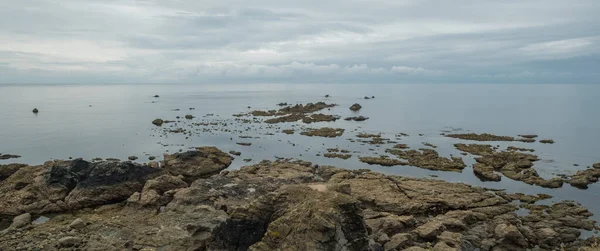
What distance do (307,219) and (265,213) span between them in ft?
12.3

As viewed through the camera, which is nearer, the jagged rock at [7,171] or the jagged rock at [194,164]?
the jagged rock at [7,171]

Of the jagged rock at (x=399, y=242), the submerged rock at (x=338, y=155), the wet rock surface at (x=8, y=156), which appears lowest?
A: the wet rock surface at (x=8, y=156)

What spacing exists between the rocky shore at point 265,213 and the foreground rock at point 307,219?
0.08 meters

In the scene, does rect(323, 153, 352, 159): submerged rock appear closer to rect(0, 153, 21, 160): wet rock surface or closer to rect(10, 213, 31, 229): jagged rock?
rect(10, 213, 31, 229): jagged rock

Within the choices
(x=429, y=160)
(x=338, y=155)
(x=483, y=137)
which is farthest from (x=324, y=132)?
(x=483, y=137)

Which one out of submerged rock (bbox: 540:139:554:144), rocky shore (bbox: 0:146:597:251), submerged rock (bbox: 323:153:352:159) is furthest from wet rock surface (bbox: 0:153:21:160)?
submerged rock (bbox: 540:139:554:144)

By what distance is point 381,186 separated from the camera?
39500 mm

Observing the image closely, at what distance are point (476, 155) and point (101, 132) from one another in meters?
80.0

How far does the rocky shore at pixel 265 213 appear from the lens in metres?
19.3

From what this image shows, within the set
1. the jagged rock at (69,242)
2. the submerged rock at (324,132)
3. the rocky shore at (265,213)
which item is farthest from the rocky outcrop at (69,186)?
the submerged rock at (324,132)

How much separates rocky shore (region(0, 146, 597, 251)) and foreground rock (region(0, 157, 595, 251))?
8 centimetres

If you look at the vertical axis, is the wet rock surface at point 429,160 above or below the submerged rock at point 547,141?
below

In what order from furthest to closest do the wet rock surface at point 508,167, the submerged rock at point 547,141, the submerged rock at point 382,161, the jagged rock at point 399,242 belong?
the submerged rock at point 547,141, the submerged rock at point 382,161, the wet rock surface at point 508,167, the jagged rock at point 399,242

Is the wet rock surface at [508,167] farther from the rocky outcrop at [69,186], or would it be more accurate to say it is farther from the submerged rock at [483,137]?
the rocky outcrop at [69,186]
